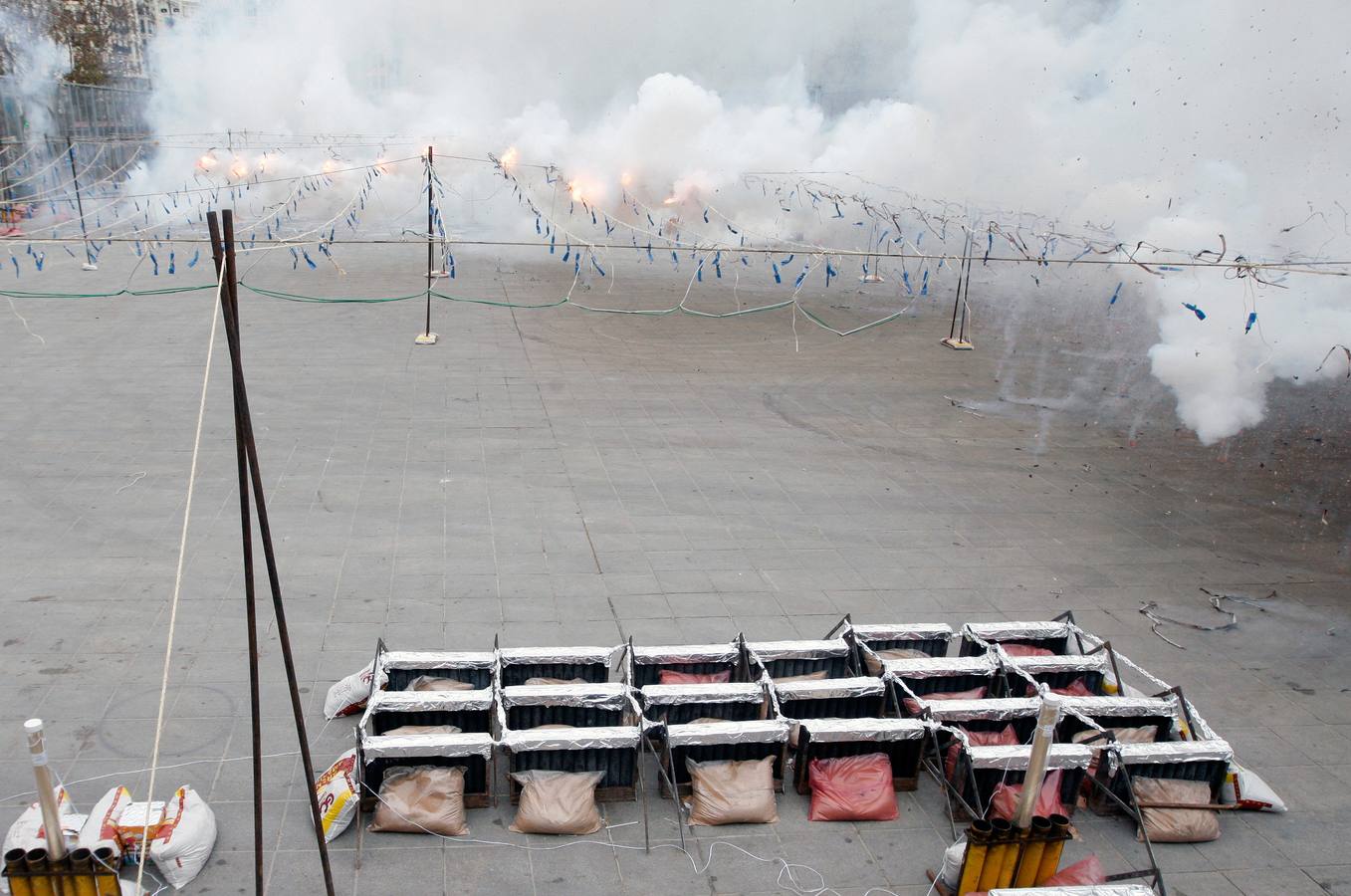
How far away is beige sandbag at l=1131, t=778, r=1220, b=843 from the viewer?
714 cm

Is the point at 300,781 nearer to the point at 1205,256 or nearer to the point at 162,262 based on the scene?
the point at 1205,256

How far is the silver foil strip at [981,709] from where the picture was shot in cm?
763

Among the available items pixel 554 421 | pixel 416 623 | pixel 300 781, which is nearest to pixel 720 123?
pixel 554 421

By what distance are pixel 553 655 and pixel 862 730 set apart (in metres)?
2.64

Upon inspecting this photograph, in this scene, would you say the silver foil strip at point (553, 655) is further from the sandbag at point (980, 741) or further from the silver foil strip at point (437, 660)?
the sandbag at point (980, 741)

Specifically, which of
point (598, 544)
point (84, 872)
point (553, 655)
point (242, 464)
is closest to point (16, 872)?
point (84, 872)

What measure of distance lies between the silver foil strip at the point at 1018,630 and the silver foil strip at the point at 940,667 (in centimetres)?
50

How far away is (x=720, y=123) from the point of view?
3656 cm

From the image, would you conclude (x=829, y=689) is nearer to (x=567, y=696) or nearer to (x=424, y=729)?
(x=567, y=696)

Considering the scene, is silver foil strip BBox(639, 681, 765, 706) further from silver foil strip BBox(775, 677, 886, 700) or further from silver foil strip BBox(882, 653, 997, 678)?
silver foil strip BBox(882, 653, 997, 678)

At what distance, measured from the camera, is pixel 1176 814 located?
7.18m

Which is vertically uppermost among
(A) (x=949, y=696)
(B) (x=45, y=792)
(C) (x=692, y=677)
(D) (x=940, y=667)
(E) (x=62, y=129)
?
(E) (x=62, y=129)

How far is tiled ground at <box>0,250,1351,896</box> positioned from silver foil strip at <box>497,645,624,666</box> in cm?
132

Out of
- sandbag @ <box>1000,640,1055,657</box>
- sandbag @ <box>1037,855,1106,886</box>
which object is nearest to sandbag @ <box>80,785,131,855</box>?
sandbag @ <box>1037,855,1106,886</box>
